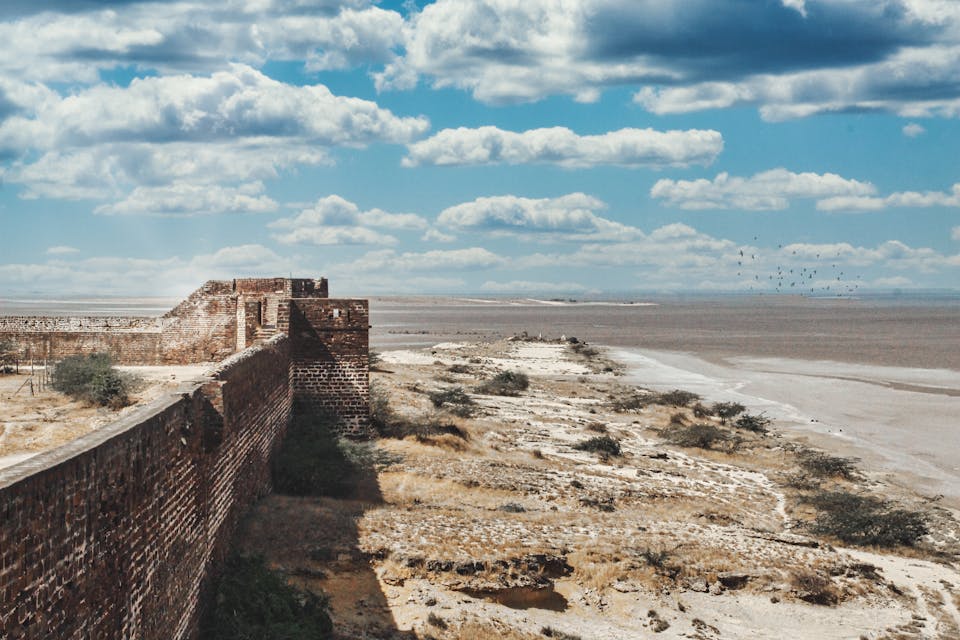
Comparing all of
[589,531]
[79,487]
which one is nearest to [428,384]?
[589,531]

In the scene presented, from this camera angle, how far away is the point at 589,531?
15023mm

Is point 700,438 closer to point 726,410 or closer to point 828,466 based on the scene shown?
point 828,466

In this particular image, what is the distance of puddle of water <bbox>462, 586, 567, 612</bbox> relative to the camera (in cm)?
1230

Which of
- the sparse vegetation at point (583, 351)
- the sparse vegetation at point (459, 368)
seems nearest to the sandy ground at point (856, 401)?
the sparse vegetation at point (583, 351)

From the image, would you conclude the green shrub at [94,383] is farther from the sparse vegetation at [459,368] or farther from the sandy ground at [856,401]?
the sparse vegetation at [459,368]

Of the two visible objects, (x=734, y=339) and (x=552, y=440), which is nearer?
(x=552, y=440)

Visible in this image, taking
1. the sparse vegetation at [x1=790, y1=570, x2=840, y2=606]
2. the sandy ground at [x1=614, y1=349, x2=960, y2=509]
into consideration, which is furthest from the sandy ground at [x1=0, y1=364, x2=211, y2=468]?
the sandy ground at [x1=614, y1=349, x2=960, y2=509]

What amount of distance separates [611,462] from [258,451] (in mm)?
10299

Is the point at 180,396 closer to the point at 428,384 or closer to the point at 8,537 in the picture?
the point at 8,537

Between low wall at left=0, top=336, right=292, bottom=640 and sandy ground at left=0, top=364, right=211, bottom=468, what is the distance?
425 centimetres

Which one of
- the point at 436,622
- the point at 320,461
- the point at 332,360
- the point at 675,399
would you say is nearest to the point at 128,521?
the point at 436,622

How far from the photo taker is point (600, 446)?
2302 cm

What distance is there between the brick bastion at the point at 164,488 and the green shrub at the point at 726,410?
55.5 ft

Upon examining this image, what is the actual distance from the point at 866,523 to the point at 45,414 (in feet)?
53.8
